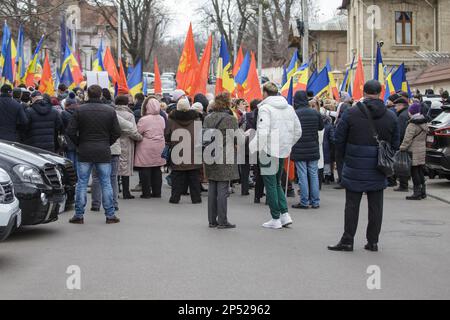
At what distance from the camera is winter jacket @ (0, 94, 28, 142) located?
13688mm

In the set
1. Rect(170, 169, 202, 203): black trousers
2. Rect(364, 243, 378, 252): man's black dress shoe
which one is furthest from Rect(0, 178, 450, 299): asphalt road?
Rect(170, 169, 202, 203): black trousers

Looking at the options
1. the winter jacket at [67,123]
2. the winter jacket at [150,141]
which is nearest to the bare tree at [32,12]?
the winter jacket at [67,123]

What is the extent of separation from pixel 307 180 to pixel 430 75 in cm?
2900

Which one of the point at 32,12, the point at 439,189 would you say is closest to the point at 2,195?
the point at 439,189

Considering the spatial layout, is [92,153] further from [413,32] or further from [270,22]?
[270,22]

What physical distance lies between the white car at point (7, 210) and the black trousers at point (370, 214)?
3.57m

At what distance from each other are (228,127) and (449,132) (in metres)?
6.71

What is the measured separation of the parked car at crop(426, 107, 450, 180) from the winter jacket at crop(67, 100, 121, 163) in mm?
7569

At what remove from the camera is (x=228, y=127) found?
10.8m

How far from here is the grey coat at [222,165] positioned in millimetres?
10727

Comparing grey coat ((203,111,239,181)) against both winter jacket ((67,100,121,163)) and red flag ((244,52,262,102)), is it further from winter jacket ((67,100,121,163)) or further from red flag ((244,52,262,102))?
red flag ((244,52,262,102))

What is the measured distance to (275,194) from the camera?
10.5 m

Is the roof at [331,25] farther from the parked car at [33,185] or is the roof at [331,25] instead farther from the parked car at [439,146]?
the parked car at [33,185]
